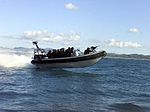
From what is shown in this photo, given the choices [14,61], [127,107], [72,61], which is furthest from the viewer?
[14,61]

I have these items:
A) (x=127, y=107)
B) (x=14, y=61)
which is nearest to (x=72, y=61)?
(x=14, y=61)

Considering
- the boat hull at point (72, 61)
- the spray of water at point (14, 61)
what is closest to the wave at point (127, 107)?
the boat hull at point (72, 61)

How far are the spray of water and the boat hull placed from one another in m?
8.95

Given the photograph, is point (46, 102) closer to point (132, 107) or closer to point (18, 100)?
point (18, 100)

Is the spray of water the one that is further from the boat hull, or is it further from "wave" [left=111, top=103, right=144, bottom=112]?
"wave" [left=111, top=103, right=144, bottom=112]

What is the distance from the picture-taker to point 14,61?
49219 mm

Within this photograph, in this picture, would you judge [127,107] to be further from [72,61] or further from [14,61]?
[14,61]

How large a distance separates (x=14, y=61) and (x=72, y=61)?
1414cm

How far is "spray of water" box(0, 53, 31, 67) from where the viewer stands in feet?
158

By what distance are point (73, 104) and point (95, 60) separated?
708 inches

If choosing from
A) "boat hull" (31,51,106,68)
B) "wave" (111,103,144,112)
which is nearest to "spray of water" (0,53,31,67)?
"boat hull" (31,51,106,68)

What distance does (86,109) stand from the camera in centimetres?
1733

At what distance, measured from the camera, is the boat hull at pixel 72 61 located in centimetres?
3606

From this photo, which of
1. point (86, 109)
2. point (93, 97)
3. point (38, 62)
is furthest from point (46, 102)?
point (38, 62)
